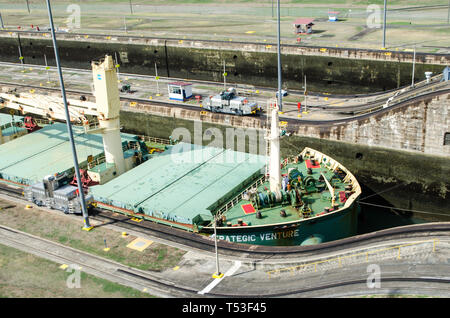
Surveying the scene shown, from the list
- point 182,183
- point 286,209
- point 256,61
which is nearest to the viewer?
point 286,209

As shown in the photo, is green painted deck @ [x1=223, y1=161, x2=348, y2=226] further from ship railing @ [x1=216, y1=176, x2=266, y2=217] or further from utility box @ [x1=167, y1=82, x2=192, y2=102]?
utility box @ [x1=167, y1=82, x2=192, y2=102]

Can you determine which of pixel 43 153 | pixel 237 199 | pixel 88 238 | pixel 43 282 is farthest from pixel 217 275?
pixel 43 153

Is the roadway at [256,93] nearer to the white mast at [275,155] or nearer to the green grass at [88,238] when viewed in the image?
the white mast at [275,155]

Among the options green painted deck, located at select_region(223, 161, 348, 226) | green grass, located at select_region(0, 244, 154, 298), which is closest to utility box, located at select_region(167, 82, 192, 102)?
→ green painted deck, located at select_region(223, 161, 348, 226)

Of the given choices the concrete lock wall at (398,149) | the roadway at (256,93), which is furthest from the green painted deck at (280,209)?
the roadway at (256,93)

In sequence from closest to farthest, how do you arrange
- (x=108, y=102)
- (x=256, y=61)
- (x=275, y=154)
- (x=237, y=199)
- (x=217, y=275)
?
1. (x=217, y=275)
2. (x=275, y=154)
3. (x=237, y=199)
4. (x=108, y=102)
5. (x=256, y=61)

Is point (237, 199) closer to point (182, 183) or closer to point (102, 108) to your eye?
point (182, 183)
